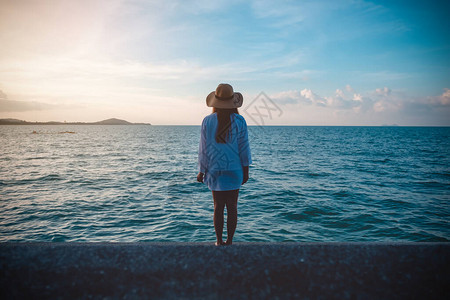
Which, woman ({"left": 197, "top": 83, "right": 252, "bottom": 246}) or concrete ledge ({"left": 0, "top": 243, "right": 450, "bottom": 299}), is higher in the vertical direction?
woman ({"left": 197, "top": 83, "right": 252, "bottom": 246})

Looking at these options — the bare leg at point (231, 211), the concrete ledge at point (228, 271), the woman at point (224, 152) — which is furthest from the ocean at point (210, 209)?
the concrete ledge at point (228, 271)

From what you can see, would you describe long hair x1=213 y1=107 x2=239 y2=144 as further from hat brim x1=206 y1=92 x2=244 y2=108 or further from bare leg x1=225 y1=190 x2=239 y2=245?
bare leg x1=225 y1=190 x2=239 y2=245

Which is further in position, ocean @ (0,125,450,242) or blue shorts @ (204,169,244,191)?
ocean @ (0,125,450,242)

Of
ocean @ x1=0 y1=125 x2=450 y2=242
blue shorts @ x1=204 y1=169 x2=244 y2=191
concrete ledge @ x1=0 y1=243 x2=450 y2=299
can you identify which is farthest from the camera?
ocean @ x1=0 y1=125 x2=450 y2=242

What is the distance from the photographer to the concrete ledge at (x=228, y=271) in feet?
5.05

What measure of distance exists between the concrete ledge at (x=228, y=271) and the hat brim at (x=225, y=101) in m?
1.57

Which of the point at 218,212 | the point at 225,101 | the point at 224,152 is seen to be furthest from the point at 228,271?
the point at 225,101

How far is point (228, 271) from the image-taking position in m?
1.73

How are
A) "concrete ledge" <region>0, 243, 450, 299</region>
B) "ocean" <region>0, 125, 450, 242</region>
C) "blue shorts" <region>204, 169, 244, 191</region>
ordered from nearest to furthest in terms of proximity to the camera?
"concrete ledge" <region>0, 243, 450, 299</region> → "blue shorts" <region>204, 169, 244, 191</region> → "ocean" <region>0, 125, 450, 242</region>

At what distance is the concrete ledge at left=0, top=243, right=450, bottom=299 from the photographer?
1539 mm

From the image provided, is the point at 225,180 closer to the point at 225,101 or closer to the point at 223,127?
the point at 223,127

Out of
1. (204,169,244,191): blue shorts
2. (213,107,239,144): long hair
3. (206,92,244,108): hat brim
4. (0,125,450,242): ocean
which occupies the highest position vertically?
(206,92,244,108): hat brim

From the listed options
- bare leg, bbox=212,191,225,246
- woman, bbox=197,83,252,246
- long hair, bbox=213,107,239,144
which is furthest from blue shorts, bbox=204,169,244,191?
long hair, bbox=213,107,239,144

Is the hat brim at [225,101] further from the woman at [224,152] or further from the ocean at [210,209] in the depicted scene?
the ocean at [210,209]
